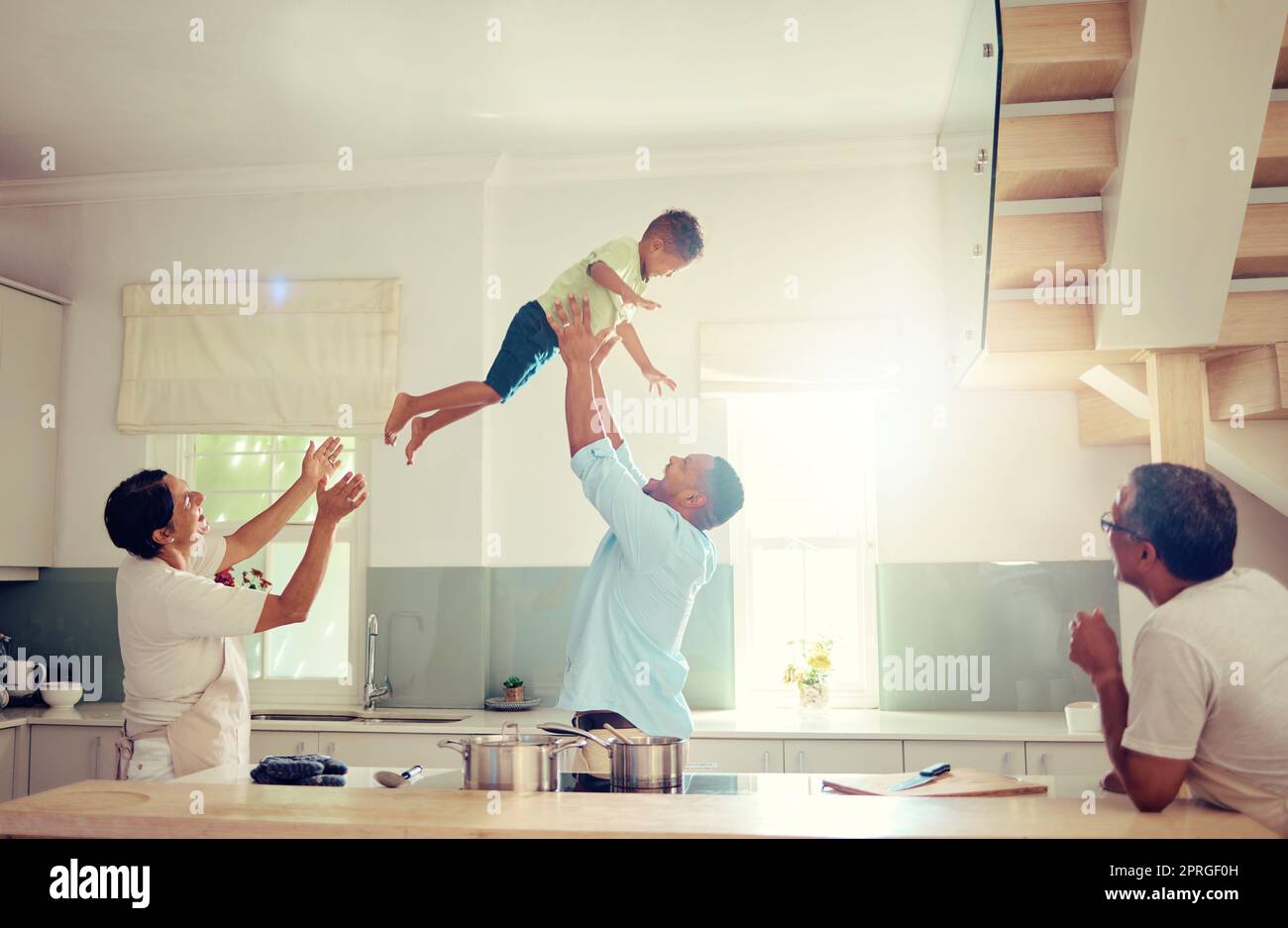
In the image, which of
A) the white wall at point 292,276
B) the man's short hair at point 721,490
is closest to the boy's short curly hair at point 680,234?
the man's short hair at point 721,490

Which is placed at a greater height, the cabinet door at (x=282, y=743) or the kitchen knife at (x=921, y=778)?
the kitchen knife at (x=921, y=778)

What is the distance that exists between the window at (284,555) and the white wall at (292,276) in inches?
7.4

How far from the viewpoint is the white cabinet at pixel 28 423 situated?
458 cm

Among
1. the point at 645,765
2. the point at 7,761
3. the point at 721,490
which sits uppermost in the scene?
the point at 721,490

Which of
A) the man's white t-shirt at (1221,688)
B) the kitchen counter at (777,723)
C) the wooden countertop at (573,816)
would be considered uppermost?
the man's white t-shirt at (1221,688)

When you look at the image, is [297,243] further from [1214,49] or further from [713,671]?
[1214,49]

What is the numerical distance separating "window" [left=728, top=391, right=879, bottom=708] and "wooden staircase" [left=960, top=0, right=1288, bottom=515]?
1.29m

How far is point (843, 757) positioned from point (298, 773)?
210 cm

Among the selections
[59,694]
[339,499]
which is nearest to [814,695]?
[339,499]

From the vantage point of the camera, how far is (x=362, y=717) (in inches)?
172

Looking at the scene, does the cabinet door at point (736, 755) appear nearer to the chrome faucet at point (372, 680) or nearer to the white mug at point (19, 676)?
the chrome faucet at point (372, 680)

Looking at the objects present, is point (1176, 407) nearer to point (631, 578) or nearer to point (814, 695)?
point (631, 578)

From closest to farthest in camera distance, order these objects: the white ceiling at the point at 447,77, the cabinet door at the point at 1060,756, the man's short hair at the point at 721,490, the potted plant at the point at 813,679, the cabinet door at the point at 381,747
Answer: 1. the man's short hair at the point at 721,490
2. the white ceiling at the point at 447,77
3. the cabinet door at the point at 1060,756
4. the cabinet door at the point at 381,747
5. the potted plant at the point at 813,679

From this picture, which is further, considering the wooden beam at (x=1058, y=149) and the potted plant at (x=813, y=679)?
the potted plant at (x=813, y=679)
